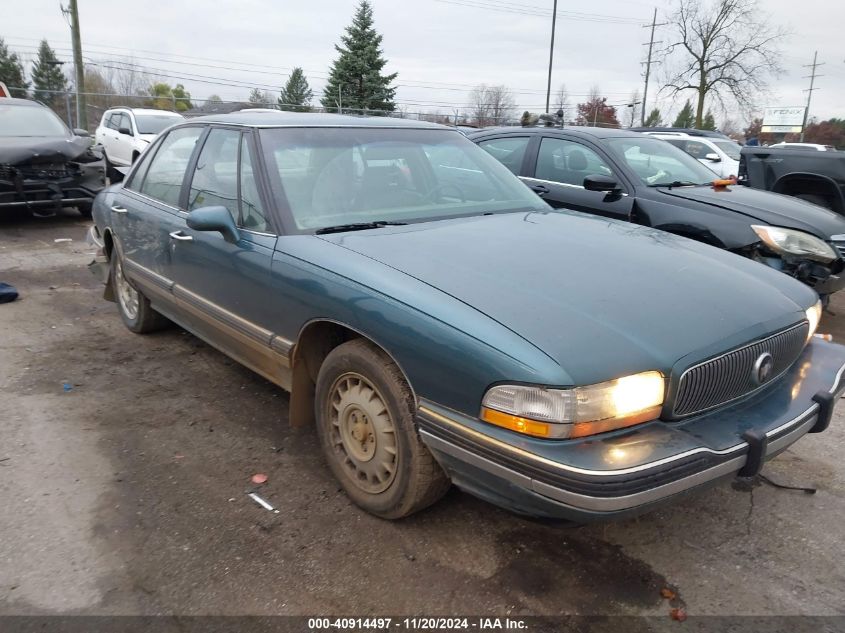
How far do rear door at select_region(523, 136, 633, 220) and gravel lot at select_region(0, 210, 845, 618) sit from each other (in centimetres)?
253

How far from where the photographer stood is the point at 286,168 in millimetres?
3211

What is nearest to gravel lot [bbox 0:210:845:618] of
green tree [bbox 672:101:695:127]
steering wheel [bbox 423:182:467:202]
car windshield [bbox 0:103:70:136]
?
steering wheel [bbox 423:182:467:202]

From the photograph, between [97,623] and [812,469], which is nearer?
[97,623]

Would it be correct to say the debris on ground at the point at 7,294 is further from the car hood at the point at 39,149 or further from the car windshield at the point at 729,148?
the car windshield at the point at 729,148

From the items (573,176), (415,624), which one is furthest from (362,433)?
(573,176)

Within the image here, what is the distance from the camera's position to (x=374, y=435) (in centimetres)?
267

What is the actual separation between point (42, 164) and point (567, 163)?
7.13 metres

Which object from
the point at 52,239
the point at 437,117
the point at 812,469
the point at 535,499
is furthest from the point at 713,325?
the point at 437,117

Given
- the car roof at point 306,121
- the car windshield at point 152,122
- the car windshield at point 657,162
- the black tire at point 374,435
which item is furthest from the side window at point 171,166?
the car windshield at point 152,122

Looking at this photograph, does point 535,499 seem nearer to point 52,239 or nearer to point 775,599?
point 775,599

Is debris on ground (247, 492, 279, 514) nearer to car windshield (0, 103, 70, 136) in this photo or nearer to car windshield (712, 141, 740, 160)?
car windshield (0, 103, 70, 136)

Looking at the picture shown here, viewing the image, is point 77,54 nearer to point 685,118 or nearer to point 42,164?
point 42,164

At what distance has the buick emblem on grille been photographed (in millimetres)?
2439

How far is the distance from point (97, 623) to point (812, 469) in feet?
10.8
